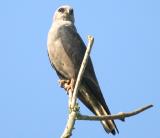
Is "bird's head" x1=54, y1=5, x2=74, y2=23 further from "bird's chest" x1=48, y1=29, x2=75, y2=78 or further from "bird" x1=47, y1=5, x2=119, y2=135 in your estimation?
"bird's chest" x1=48, y1=29, x2=75, y2=78

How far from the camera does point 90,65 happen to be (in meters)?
10.4

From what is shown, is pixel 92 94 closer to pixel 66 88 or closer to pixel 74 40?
pixel 66 88

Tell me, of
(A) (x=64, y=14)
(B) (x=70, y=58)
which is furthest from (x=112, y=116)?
(A) (x=64, y=14)

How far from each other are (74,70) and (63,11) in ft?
7.67

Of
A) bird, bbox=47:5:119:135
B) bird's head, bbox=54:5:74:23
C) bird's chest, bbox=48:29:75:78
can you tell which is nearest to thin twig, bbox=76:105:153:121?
bird, bbox=47:5:119:135

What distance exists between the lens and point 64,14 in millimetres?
12055

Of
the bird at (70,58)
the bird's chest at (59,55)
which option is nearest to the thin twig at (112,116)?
the bird at (70,58)

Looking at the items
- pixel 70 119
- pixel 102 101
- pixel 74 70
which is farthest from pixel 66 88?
pixel 70 119

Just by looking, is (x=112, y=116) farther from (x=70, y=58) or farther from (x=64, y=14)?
(x=64, y=14)

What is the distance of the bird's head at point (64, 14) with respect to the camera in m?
12.0

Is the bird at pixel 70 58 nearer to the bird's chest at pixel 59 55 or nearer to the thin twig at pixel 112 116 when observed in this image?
the bird's chest at pixel 59 55

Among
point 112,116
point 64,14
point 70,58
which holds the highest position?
point 64,14

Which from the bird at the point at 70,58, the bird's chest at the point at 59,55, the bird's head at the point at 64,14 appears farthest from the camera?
the bird's head at the point at 64,14

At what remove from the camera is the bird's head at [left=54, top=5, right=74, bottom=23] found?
12.0m
